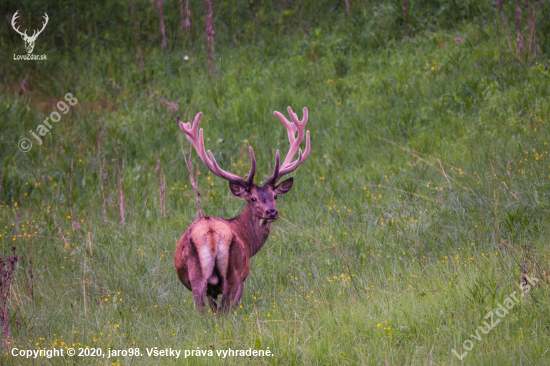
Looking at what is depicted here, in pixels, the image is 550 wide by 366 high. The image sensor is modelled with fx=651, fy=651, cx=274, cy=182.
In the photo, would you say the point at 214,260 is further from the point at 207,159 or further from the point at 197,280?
the point at 207,159

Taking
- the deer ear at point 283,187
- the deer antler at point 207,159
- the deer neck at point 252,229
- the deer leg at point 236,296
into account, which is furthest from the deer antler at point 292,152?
the deer leg at point 236,296

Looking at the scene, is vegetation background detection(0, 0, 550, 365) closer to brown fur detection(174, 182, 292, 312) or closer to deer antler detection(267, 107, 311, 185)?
brown fur detection(174, 182, 292, 312)

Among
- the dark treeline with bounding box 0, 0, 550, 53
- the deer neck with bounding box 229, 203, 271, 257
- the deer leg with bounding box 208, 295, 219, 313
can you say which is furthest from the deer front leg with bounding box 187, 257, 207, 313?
the dark treeline with bounding box 0, 0, 550, 53

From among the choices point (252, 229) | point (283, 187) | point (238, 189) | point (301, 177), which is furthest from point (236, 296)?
point (301, 177)

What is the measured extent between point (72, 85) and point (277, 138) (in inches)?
189

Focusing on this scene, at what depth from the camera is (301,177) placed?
948 cm

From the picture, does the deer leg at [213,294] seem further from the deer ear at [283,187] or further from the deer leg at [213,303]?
the deer ear at [283,187]

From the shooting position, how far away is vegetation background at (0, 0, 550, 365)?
5.04m

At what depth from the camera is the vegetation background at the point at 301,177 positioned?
5043mm

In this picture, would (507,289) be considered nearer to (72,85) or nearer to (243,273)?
(243,273)

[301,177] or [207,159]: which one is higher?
[207,159]

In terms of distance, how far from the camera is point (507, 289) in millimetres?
4949

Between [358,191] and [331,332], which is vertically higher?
[358,191]

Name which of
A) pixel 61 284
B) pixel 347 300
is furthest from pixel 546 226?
pixel 61 284
